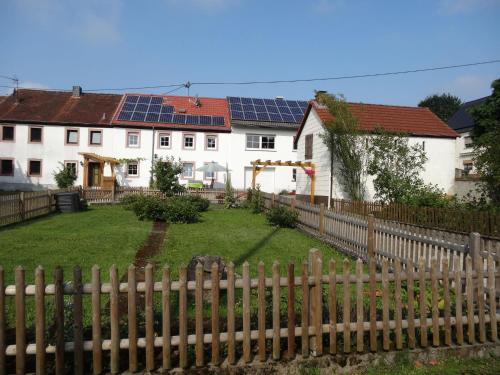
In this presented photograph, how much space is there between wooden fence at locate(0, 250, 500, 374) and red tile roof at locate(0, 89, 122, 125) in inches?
1214

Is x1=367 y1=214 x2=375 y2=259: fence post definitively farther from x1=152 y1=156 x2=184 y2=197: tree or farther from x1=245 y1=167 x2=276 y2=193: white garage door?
x1=245 y1=167 x2=276 y2=193: white garage door

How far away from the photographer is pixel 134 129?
32188mm

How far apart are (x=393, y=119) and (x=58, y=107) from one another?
27468 mm

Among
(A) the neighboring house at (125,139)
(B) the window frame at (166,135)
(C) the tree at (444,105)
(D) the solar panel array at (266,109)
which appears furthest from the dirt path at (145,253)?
(C) the tree at (444,105)

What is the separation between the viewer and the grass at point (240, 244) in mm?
8900

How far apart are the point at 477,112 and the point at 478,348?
27.6 metres

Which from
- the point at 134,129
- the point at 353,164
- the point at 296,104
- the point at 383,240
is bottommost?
the point at 383,240

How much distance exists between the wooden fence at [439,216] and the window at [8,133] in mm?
27887

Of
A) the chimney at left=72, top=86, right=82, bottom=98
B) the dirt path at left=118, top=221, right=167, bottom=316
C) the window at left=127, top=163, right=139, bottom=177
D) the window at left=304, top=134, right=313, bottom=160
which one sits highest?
the chimney at left=72, top=86, right=82, bottom=98

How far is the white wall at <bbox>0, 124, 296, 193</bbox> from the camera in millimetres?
31453

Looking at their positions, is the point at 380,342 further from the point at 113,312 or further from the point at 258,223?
the point at 258,223

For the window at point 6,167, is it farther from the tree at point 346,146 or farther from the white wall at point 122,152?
the tree at point 346,146

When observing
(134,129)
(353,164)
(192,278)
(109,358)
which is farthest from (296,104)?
(109,358)

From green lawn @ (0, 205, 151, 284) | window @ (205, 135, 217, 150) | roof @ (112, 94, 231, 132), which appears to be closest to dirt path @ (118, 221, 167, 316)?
green lawn @ (0, 205, 151, 284)
